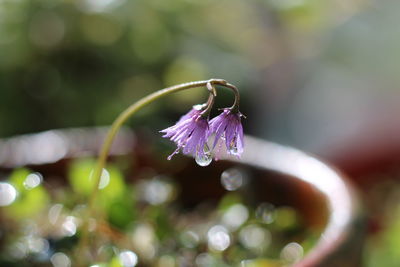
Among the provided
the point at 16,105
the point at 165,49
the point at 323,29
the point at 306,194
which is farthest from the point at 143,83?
the point at 306,194

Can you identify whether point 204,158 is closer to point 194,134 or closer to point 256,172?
point 194,134

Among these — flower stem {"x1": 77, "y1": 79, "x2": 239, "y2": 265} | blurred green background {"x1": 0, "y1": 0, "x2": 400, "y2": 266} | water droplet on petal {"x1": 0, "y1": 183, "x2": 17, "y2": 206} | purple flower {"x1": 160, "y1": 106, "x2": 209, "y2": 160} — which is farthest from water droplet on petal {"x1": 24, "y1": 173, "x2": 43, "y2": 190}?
blurred green background {"x1": 0, "y1": 0, "x2": 400, "y2": 266}

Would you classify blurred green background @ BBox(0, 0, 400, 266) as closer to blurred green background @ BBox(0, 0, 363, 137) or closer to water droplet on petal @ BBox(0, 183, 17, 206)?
blurred green background @ BBox(0, 0, 363, 137)

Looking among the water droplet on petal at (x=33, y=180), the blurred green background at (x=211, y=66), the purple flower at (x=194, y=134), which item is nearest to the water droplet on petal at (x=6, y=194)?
the water droplet on petal at (x=33, y=180)

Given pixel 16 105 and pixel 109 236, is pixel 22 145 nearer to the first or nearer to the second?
pixel 109 236

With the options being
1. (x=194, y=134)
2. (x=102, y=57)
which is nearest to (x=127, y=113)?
(x=194, y=134)

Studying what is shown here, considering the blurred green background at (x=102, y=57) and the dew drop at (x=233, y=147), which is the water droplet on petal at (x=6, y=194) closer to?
the dew drop at (x=233, y=147)

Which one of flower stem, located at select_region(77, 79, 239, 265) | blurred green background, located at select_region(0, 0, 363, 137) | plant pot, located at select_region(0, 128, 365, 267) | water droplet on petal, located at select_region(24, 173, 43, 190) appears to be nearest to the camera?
flower stem, located at select_region(77, 79, 239, 265)
